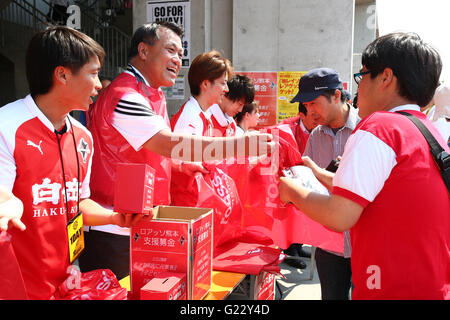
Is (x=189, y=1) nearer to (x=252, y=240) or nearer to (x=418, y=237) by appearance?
(x=252, y=240)

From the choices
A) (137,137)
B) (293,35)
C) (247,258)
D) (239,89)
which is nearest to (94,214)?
(137,137)

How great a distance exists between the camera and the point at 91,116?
1.83 metres

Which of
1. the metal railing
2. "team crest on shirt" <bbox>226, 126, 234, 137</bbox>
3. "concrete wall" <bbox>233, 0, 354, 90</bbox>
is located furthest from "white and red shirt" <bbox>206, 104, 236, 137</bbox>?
the metal railing

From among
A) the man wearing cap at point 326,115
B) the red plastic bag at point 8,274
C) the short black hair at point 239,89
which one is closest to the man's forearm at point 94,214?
the red plastic bag at point 8,274

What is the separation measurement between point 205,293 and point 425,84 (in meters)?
1.19

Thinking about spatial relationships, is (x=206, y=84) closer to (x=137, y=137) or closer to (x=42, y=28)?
(x=137, y=137)

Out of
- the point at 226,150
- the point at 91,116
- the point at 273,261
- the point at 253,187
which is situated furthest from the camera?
the point at 253,187

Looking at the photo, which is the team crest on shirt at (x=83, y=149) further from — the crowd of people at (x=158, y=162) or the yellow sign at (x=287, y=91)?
the yellow sign at (x=287, y=91)

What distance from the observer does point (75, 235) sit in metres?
1.39

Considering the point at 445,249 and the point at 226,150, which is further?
the point at 226,150

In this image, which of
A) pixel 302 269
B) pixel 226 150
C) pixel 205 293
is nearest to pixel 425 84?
pixel 226 150

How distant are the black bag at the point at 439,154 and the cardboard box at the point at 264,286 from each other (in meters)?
1.20

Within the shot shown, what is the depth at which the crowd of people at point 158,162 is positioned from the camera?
3.53 ft

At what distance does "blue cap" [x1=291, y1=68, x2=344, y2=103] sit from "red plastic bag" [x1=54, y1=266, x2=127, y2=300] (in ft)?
4.86
